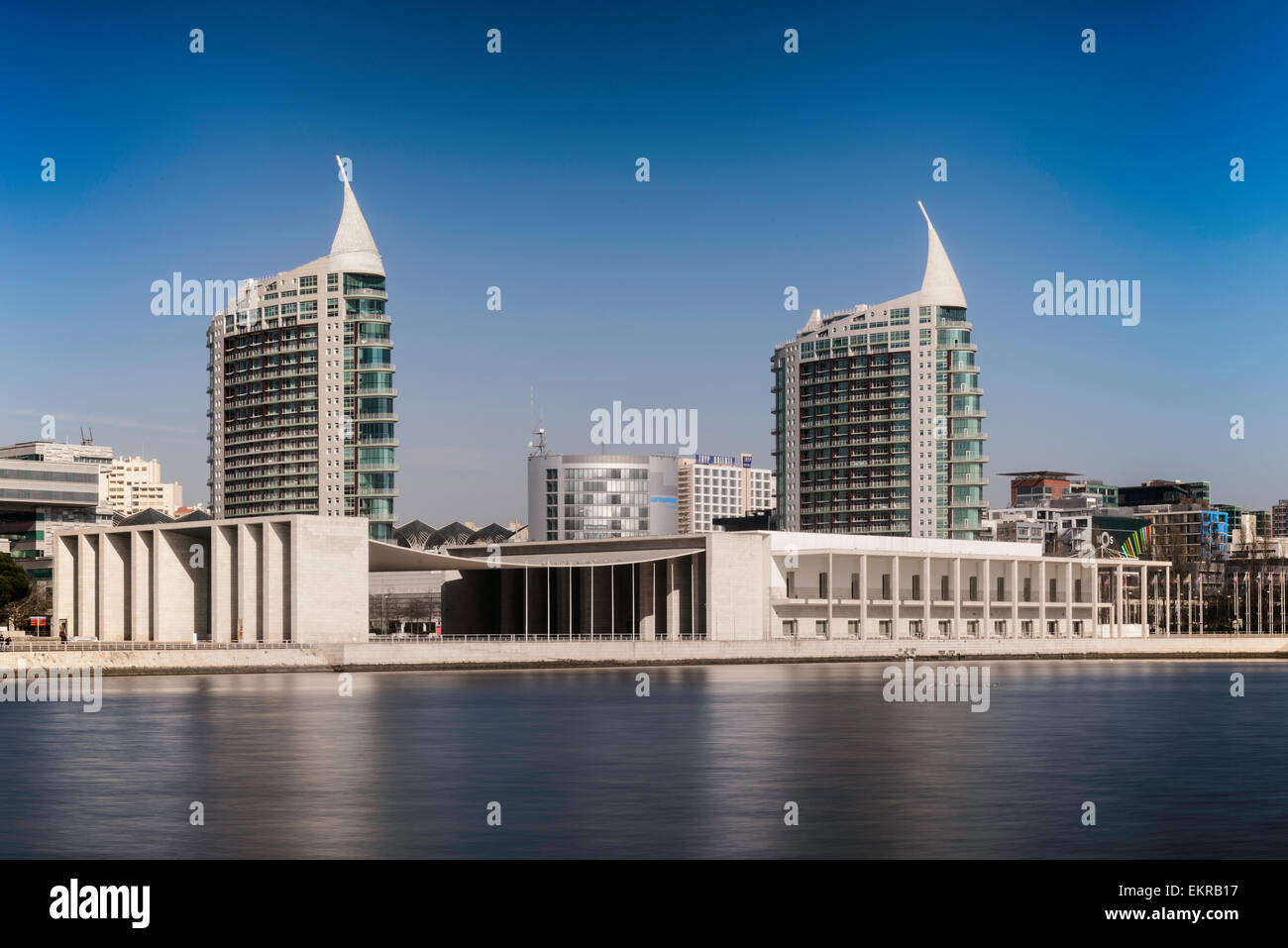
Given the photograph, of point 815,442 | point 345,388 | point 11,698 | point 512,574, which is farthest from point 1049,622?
point 11,698

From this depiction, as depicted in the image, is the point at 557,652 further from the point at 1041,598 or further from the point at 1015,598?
the point at 1041,598

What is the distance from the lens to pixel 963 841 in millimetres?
25625

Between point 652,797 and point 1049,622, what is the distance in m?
107

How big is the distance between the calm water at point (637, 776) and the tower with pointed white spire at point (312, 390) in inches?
3832

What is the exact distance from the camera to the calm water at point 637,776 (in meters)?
25.8

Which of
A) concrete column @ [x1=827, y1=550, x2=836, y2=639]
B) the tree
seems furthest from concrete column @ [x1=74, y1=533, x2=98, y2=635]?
concrete column @ [x1=827, y1=550, x2=836, y2=639]

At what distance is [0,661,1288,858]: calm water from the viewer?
25797 millimetres

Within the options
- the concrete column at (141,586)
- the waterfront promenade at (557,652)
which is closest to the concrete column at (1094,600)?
the waterfront promenade at (557,652)

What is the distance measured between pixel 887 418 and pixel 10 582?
102806mm

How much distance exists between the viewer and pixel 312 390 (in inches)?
6722

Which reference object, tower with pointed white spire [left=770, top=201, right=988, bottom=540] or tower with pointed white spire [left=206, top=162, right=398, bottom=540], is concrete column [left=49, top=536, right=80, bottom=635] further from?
tower with pointed white spire [left=770, top=201, right=988, bottom=540]

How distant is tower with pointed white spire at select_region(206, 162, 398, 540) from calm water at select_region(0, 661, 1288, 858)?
319ft

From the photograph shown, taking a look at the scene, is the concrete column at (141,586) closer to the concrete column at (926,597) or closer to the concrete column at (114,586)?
the concrete column at (114,586)
